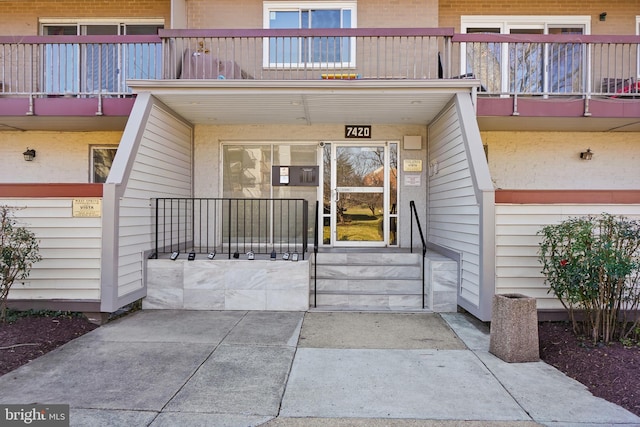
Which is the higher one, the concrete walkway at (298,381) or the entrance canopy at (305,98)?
the entrance canopy at (305,98)

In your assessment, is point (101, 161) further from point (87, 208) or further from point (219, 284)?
point (219, 284)

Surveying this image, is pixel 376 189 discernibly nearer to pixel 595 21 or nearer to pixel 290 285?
pixel 290 285

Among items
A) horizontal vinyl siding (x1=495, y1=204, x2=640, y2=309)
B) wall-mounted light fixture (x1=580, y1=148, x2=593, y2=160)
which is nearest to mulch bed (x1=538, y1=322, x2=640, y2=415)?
horizontal vinyl siding (x1=495, y1=204, x2=640, y2=309)

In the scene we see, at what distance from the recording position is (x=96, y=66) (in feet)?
24.3

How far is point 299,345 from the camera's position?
4410 mm

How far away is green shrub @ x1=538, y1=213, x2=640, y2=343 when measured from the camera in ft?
13.5

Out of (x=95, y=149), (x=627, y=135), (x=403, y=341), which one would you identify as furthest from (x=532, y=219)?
(x=95, y=149)

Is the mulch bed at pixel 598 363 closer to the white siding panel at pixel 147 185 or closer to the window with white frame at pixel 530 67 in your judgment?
the window with white frame at pixel 530 67

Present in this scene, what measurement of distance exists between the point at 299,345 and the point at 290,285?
5.18 feet

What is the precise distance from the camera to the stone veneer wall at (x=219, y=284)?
5.93 meters

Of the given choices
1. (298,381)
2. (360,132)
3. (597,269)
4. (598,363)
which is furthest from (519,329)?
(360,132)

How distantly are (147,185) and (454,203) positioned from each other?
4.93 meters

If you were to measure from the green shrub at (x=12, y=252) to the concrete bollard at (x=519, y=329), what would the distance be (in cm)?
575

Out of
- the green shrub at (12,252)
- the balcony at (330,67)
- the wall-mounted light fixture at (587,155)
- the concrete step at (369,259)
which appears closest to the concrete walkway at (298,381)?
the green shrub at (12,252)
